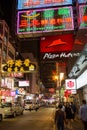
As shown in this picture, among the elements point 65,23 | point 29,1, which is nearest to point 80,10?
point 65,23

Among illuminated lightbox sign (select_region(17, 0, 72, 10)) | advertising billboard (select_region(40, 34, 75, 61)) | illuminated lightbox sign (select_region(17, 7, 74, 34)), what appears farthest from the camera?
illuminated lightbox sign (select_region(17, 0, 72, 10))

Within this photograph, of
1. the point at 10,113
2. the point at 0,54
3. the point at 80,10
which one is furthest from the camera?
the point at 0,54

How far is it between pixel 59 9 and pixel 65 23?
1318 mm

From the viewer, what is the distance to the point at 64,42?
61.1ft

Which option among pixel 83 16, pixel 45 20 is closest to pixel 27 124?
pixel 45 20

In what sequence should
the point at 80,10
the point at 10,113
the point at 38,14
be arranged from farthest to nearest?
the point at 10,113, the point at 38,14, the point at 80,10

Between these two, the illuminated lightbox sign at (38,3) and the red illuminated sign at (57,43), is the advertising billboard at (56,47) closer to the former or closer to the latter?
the red illuminated sign at (57,43)

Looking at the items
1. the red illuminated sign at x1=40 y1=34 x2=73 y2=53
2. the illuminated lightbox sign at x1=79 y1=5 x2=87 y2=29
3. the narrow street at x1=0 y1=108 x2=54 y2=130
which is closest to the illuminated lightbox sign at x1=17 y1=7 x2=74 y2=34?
the red illuminated sign at x1=40 y1=34 x2=73 y2=53

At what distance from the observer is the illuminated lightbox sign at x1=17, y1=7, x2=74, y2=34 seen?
18172 millimetres

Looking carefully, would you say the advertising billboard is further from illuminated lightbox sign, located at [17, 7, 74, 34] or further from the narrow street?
the narrow street

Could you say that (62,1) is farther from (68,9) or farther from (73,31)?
(73,31)

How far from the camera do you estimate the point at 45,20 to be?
1831 cm

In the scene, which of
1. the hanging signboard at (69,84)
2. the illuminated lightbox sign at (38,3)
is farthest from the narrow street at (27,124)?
the illuminated lightbox sign at (38,3)

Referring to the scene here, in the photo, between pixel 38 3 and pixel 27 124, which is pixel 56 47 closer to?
pixel 38 3
